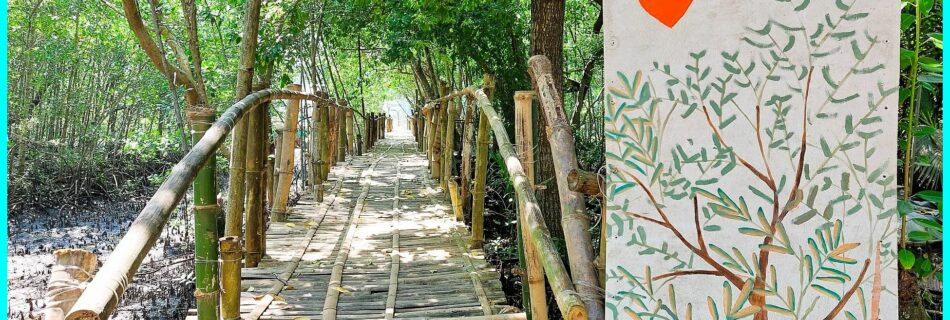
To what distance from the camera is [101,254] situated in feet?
24.0

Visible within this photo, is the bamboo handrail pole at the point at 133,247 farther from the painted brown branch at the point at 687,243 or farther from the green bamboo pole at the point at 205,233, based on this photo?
the painted brown branch at the point at 687,243

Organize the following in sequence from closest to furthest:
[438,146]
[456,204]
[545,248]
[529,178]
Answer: [545,248]
[529,178]
[456,204]
[438,146]

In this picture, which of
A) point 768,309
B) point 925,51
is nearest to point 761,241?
point 768,309

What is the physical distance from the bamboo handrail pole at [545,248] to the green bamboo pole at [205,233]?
87 cm

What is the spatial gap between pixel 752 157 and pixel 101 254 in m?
7.16

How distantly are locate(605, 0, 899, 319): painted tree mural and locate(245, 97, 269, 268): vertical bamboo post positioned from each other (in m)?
2.38

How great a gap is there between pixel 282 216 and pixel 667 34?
12.4ft

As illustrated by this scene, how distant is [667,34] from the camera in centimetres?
158

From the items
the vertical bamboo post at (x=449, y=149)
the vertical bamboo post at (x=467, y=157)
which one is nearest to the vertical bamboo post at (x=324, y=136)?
the vertical bamboo post at (x=449, y=149)

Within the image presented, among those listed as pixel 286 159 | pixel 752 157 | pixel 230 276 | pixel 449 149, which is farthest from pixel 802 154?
pixel 449 149

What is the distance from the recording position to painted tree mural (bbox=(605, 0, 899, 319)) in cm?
156

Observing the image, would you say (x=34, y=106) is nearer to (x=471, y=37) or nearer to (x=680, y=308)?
(x=471, y=37)

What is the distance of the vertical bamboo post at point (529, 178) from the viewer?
224cm

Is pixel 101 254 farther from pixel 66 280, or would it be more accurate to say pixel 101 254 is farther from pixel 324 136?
pixel 66 280
